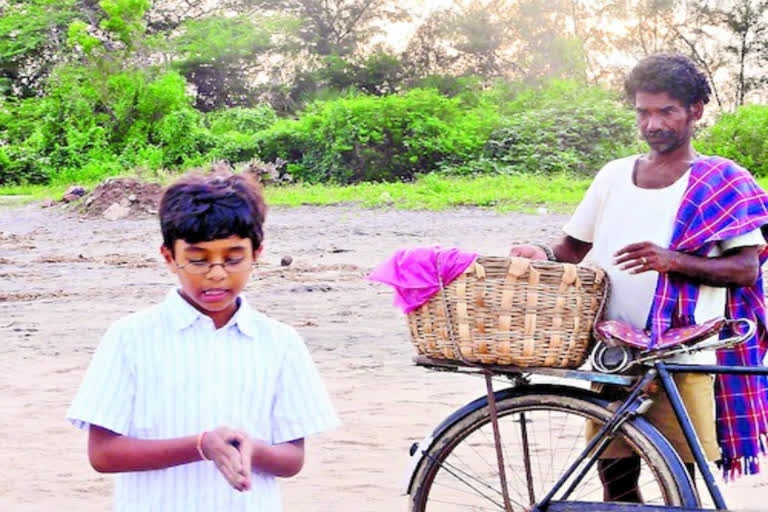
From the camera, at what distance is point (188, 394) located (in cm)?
223

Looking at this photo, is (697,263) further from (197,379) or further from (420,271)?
(197,379)

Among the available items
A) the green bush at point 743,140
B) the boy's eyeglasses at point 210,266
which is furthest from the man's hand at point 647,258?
the green bush at point 743,140

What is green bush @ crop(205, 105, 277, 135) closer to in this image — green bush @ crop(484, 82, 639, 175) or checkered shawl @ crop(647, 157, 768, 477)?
green bush @ crop(484, 82, 639, 175)

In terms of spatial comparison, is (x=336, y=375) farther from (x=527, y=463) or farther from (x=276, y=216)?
(x=276, y=216)

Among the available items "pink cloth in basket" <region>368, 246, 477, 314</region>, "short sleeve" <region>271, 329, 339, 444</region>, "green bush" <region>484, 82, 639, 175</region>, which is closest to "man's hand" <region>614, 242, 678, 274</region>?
"pink cloth in basket" <region>368, 246, 477, 314</region>

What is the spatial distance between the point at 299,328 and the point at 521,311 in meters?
5.94

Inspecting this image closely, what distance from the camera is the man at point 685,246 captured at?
3047mm

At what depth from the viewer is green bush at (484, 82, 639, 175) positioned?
874 inches

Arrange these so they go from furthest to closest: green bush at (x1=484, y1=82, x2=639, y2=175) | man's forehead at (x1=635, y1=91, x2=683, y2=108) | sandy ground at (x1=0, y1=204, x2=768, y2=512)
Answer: green bush at (x1=484, y1=82, x2=639, y2=175)
sandy ground at (x1=0, y1=204, x2=768, y2=512)
man's forehead at (x1=635, y1=91, x2=683, y2=108)

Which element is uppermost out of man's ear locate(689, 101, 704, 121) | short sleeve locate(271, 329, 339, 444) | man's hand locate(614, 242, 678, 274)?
man's ear locate(689, 101, 704, 121)

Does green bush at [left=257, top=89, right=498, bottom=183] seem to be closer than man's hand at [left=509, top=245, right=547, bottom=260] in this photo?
No

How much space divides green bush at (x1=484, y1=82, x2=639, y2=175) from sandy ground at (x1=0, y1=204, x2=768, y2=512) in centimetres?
598

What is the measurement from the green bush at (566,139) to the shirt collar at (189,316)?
19.9 meters

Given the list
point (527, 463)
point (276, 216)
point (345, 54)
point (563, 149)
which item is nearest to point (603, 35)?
point (345, 54)
